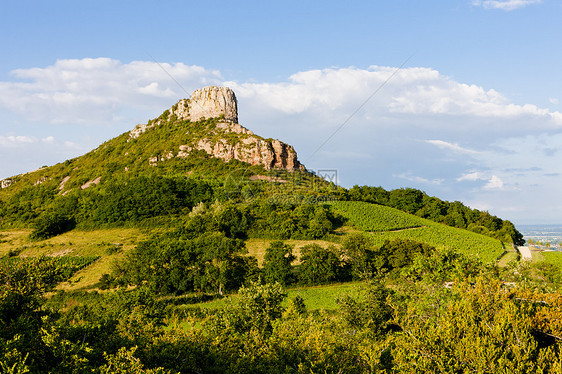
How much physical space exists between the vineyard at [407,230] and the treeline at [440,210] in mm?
11631

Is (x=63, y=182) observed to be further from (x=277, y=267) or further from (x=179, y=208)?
(x=277, y=267)

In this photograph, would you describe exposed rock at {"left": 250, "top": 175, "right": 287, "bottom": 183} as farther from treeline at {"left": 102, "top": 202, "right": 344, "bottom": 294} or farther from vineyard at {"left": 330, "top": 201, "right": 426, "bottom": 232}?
treeline at {"left": 102, "top": 202, "right": 344, "bottom": 294}

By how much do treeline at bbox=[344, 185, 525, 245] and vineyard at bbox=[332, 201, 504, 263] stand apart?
11.6 metres

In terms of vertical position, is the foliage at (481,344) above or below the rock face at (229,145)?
below

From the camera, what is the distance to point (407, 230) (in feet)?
298

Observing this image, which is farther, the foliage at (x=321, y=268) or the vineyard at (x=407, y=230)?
the vineyard at (x=407, y=230)

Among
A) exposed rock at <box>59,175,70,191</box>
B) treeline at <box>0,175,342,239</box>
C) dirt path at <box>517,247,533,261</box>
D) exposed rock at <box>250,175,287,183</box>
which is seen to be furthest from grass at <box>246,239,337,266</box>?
exposed rock at <box>59,175,70,191</box>

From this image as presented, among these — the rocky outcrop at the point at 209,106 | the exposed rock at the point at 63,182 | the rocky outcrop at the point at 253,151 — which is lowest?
the exposed rock at the point at 63,182

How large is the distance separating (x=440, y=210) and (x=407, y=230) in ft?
106

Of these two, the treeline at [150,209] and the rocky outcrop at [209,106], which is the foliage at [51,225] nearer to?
the treeline at [150,209]

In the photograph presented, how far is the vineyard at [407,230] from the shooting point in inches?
3231

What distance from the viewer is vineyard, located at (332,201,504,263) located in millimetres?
82062

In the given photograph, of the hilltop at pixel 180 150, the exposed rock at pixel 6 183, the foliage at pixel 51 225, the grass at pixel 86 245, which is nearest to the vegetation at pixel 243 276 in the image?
the foliage at pixel 51 225

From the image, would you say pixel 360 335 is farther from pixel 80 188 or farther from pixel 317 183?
pixel 80 188
